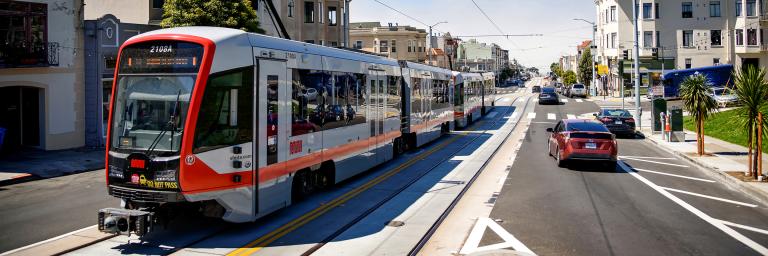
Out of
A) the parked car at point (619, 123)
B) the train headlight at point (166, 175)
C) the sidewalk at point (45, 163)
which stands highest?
the parked car at point (619, 123)

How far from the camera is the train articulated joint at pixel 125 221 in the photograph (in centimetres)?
880

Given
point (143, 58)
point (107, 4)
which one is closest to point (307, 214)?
point (143, 58)

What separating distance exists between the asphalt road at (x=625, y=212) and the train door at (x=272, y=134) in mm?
3987

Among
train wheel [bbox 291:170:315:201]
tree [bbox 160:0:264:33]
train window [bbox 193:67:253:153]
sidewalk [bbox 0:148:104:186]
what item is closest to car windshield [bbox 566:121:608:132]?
train wheel [bbox 291:170:315:201]

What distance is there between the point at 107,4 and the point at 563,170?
90.2 ft

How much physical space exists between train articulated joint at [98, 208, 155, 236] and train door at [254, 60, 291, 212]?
78.0 inches

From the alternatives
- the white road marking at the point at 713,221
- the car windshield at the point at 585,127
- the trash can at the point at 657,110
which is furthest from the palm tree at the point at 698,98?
the trash can at the point at 657,110

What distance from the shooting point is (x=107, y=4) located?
3319cm

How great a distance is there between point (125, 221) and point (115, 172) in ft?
3.81

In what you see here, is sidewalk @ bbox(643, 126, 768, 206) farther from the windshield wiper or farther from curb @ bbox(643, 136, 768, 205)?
the windshield wiper

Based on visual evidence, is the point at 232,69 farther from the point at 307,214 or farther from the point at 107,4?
the point at 107,4

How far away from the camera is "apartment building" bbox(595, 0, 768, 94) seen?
197 ft

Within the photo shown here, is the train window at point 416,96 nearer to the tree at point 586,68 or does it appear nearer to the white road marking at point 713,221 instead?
the white road marking at point 713,221

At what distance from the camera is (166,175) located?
29.9 feet
